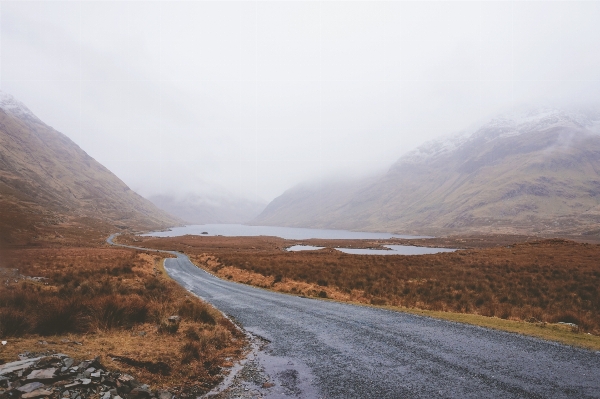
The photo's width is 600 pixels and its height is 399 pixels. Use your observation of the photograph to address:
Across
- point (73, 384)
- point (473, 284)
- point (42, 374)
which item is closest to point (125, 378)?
point (73, 384)

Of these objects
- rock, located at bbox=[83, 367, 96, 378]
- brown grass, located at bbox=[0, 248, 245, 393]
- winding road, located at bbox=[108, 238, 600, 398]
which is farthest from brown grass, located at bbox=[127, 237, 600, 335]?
rock, located at bbox=[83, 367, 96, 378]

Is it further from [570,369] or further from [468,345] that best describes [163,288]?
[570,369]

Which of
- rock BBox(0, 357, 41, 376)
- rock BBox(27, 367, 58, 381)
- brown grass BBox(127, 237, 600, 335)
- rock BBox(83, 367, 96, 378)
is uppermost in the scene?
rock BBox(0, 357, 41, 376)

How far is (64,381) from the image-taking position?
6961 millimetres

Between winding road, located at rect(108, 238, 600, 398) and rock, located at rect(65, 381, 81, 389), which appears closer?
rock, located at rect(65, 381, 81, 389)

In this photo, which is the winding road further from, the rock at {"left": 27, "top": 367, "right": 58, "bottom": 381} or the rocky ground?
the rock at {"left": 27, "top": 367, "right": 58, "bottom": 381}

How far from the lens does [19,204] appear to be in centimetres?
11944

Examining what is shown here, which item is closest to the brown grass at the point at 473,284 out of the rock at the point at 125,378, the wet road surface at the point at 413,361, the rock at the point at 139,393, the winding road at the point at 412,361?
the wet road surface at the point at 413,361

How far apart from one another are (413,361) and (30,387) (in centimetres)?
1017

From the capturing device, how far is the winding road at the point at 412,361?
8129 mm

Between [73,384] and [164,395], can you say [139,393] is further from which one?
[73,384]

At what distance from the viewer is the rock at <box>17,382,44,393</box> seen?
6.27m

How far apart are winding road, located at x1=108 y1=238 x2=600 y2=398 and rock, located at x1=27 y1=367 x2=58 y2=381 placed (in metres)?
5.17

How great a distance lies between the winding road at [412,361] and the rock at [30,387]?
5254mm
